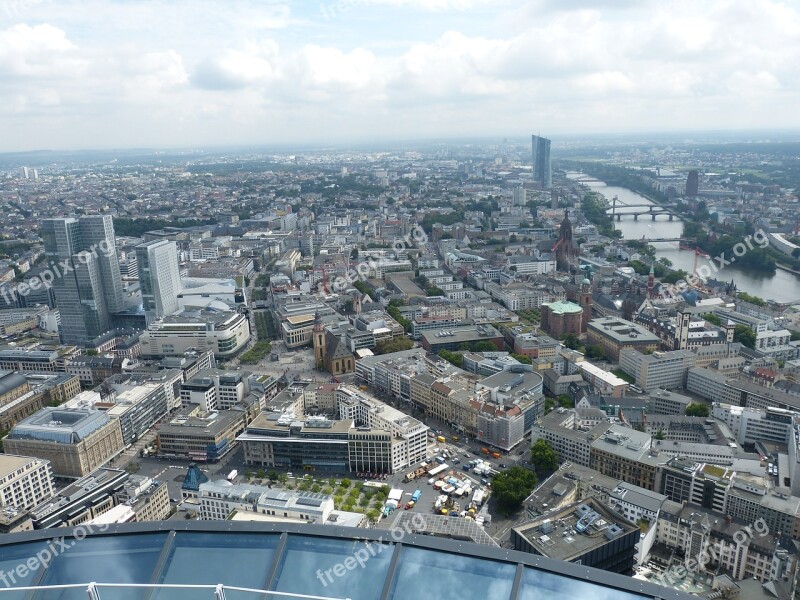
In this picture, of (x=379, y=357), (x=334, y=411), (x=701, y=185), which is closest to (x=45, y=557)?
(x=334, y=411)

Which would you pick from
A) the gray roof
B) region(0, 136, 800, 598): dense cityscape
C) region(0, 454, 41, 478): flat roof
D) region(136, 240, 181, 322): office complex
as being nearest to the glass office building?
region(0, 136, 800, 598): dense cityscape

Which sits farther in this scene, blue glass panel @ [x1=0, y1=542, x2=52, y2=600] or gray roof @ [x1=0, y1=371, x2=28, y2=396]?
gray roof @ [x1=0, y1=371, x2=28, y2=396]

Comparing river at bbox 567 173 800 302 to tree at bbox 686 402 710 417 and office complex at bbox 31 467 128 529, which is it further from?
office complex at bbox 31 467 128 529

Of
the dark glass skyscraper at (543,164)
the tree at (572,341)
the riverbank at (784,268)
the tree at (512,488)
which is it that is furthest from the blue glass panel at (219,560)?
the dark glass skyscraper at (543,164)

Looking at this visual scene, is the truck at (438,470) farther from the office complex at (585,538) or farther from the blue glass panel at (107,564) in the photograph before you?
the blue glass panel at (107,564)

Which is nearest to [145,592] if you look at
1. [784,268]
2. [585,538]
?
[585,538]

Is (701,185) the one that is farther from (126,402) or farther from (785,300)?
(126,402)
